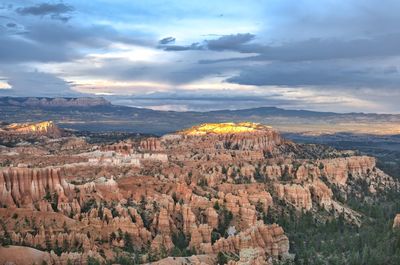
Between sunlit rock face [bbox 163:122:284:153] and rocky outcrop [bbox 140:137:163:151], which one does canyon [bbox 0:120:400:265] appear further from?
sunlit rock face [bbox 163:122:284:153]

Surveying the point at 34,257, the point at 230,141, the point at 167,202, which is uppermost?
A: the point at 230,141

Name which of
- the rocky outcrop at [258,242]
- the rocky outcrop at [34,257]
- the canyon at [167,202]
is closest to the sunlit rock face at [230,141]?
the canyon at [167,202]

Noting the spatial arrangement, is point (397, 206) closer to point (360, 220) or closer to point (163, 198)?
point (360, 220)

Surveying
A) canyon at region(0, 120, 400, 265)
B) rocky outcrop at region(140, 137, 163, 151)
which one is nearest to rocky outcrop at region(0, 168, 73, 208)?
canyon at region(0, 120, 400, 265)

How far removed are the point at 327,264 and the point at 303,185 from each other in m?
50.4

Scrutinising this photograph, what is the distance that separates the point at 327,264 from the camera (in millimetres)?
78312

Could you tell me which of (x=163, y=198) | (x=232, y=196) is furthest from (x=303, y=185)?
(x=163, y=198)

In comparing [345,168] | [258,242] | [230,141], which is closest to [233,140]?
[230,141]

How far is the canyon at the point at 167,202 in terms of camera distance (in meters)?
78.1

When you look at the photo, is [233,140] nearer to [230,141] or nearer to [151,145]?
[230,141]

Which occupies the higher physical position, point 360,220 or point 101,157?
point 101,157

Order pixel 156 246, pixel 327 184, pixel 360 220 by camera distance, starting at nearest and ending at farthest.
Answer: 1. pixel 156 246
2. pixel 360 220
3. pixel 327 184

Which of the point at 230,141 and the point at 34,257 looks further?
the point at 230,141

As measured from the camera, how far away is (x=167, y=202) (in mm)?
101688
